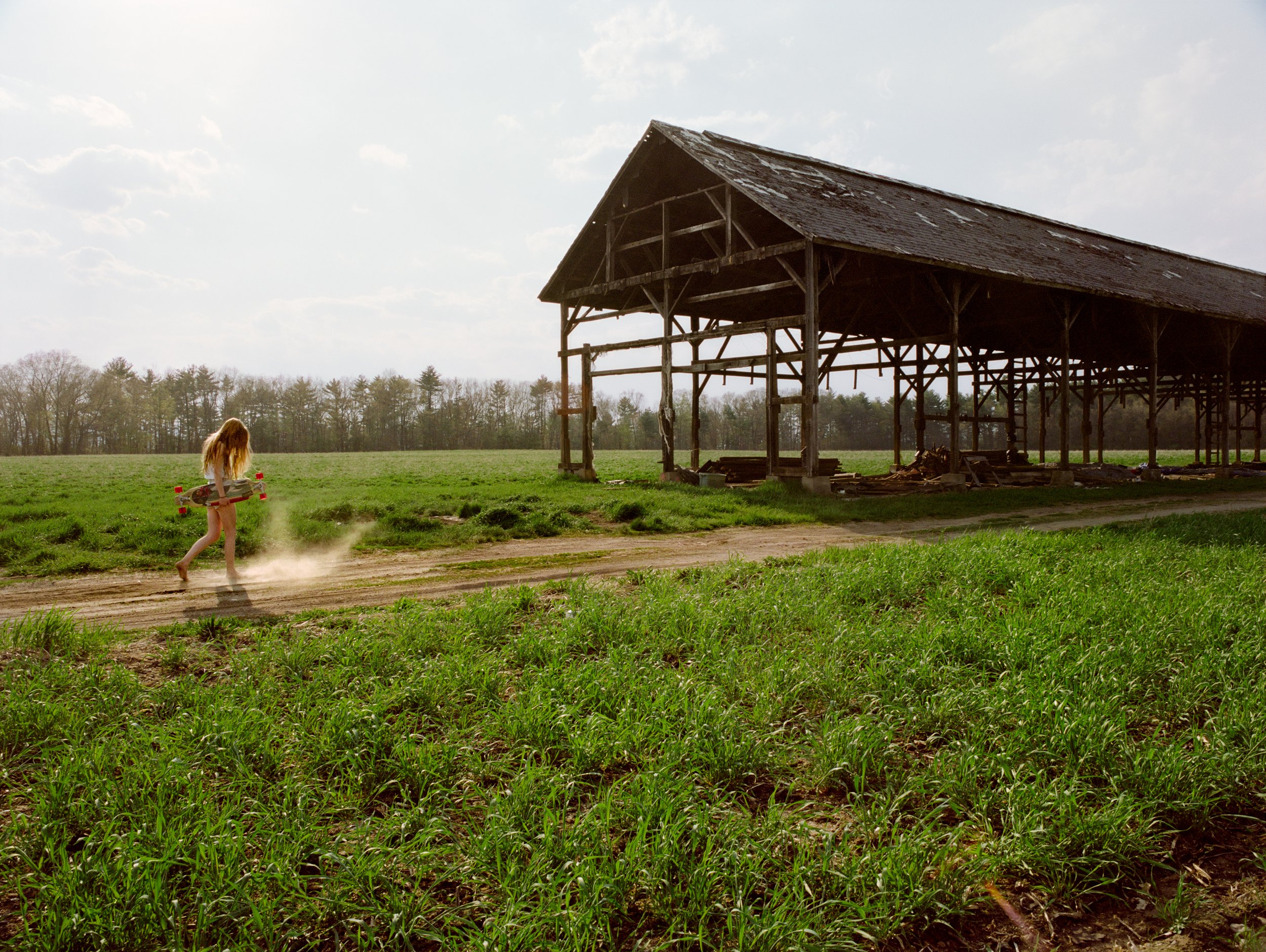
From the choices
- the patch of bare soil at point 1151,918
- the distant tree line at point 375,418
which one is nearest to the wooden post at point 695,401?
the patch of bare soil at point 1151,918

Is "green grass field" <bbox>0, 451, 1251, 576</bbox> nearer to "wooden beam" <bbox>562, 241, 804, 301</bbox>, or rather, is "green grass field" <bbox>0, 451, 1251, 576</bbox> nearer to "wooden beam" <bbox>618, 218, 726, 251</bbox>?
"wooden beam" <bbox>562, 241, 804, 301</bbox>

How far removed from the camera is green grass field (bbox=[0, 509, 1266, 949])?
237 cm

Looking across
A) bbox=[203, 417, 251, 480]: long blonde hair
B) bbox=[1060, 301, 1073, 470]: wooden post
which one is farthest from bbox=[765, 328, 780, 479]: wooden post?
bbox=[203, 417, 251, 480]: long blonde hair

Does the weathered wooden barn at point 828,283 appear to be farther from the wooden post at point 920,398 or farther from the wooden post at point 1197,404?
the wooden post at point 1197,404

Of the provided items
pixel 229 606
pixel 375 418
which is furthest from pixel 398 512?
pixel 375 418

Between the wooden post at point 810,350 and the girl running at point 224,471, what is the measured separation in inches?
409

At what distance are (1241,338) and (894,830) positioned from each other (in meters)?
35.3

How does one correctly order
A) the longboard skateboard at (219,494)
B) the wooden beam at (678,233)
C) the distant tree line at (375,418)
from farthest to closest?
the distant tree line at (375,418), the wooden beam at (678,233), the longboard skateboard at (219,494)

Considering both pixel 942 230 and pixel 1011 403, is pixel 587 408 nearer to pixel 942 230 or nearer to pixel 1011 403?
pixel 942 230

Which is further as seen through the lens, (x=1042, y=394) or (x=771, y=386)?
(x=1042, y=394)

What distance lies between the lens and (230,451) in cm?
766

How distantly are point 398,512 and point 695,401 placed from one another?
1044 cm

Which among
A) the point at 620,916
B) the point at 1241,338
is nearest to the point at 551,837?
the point at 620,916

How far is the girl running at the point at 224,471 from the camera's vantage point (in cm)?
760
